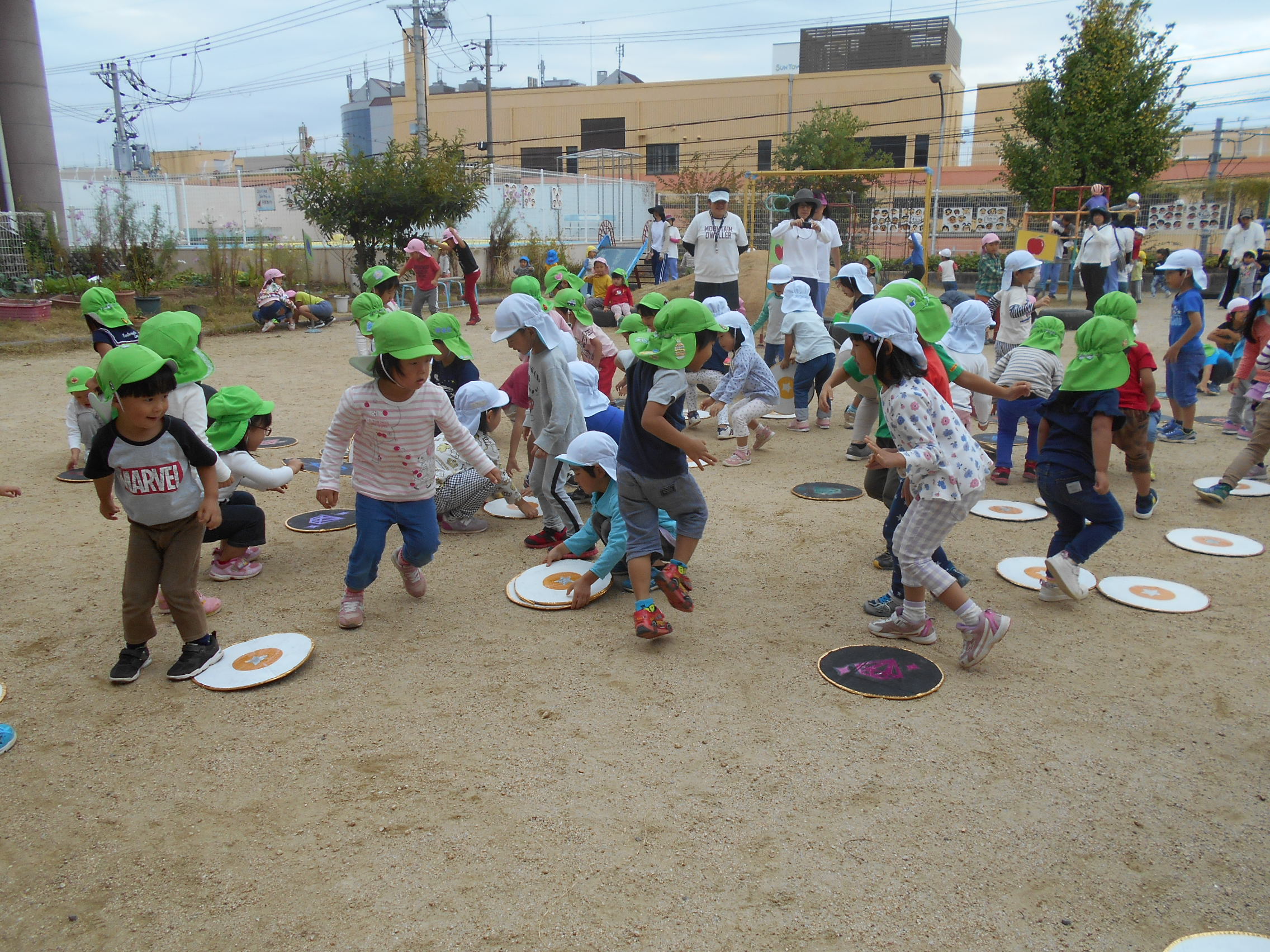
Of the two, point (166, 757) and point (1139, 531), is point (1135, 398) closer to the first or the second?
point (1139, 531)

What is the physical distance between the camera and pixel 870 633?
4.09 metres

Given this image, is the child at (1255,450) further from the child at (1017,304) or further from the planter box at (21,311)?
the planter box at (21,311)

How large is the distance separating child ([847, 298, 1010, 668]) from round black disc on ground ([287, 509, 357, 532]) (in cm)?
340

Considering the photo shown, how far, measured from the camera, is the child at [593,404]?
5.09 m

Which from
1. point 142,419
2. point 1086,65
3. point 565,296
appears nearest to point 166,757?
point 142,419

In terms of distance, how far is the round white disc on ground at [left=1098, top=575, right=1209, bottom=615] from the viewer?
4.29 m

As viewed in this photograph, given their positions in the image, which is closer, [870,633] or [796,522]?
[870,633]

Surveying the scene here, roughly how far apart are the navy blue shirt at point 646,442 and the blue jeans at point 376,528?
1.06m

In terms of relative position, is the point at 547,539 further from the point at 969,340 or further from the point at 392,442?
the point at 969,340

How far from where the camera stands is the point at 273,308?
Result: 14953 mm

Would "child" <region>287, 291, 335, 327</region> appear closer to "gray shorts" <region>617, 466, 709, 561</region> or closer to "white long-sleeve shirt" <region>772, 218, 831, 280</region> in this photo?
"white long-sleeve shirt" <region>772, 218, 831, 280</region>

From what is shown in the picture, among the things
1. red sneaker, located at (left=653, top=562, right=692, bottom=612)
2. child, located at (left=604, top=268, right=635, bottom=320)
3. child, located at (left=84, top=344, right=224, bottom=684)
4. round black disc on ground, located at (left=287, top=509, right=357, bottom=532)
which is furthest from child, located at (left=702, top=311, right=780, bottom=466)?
child, located at (left=604, top=268, right=635, bottom=320)

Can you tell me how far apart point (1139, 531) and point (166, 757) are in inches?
214

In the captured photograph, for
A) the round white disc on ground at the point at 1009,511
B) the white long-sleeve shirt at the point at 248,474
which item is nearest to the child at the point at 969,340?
the round white disc on ground at the point at 1009,511
